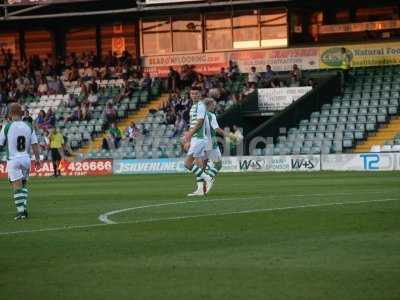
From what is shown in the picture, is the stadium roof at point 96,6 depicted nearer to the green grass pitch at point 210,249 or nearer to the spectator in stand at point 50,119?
the spectator in stand at point 50,119

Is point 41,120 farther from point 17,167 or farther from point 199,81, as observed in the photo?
point 17,167

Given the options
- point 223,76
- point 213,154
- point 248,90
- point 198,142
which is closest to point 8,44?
point 223,76

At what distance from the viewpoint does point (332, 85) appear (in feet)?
143

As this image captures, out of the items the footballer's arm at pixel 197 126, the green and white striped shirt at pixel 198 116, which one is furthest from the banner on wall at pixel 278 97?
the footballer's arm at pixel 197 126

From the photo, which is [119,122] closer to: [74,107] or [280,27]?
[74,107]

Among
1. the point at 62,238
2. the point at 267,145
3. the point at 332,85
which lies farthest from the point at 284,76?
Answer: the point at 62,238

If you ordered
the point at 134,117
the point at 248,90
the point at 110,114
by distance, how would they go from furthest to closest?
the point at 134,117 < the point at 110,114 < the point at 248,90

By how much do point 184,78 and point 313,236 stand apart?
112ft

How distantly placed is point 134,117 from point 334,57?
8.87 meters

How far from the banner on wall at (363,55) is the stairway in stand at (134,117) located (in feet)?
23.3

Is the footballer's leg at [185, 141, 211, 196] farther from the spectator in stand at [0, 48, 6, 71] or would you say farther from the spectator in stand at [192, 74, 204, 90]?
the spectator in stand at [0, 48, 6, 71]

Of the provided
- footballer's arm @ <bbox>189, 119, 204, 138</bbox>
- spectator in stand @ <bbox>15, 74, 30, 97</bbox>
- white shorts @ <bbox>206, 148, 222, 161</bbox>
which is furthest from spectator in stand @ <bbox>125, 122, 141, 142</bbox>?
footballer's arm @ <bbox>189, 119, 204, 138</bbox>

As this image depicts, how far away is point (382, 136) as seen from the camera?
39.8 metres

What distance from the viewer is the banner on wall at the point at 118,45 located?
5247cm
